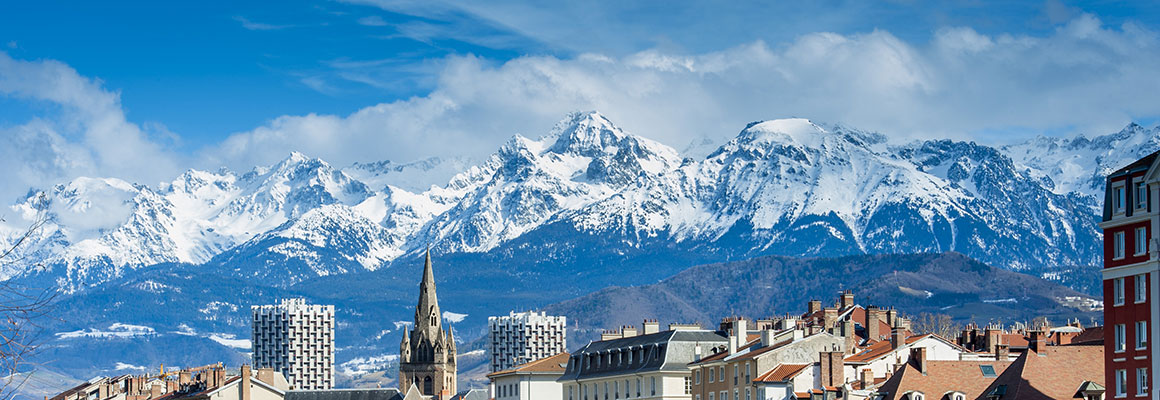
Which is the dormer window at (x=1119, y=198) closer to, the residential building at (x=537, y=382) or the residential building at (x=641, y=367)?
the residential building at (x=641, y=367)

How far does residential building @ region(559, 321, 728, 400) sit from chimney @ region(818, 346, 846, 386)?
23.6m

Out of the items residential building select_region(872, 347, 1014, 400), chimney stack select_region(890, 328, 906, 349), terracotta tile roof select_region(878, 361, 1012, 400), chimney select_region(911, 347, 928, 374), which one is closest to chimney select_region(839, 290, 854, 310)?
chimney stack select_region(890, 328, 906, 349)

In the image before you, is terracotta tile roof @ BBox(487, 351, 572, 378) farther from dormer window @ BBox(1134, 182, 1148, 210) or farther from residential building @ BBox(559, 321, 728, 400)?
dormer window @ BBox(1134, 182, 1148, 210)

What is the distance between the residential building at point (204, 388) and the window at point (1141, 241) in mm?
108385

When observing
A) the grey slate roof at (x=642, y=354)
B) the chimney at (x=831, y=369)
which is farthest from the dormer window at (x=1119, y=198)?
the grey slate roof at (x=642, y=354)

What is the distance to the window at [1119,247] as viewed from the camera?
66625 millimetres

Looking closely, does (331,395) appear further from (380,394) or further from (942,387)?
(942,387)

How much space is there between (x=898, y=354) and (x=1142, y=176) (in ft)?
149

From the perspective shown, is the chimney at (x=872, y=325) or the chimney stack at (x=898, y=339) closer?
the chimney stack at (x=898, y=339)

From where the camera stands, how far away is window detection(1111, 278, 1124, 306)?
66125mm

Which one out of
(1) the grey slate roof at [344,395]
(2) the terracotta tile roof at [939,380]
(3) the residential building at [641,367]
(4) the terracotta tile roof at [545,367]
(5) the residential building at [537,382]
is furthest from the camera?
(1) the grey slate roof at [344,395]

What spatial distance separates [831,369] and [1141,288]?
39202 millimetres

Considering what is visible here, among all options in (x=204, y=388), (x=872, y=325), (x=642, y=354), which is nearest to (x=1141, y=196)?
(x=642, y=354)

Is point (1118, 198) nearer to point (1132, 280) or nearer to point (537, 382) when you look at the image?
point (1132, 280)
